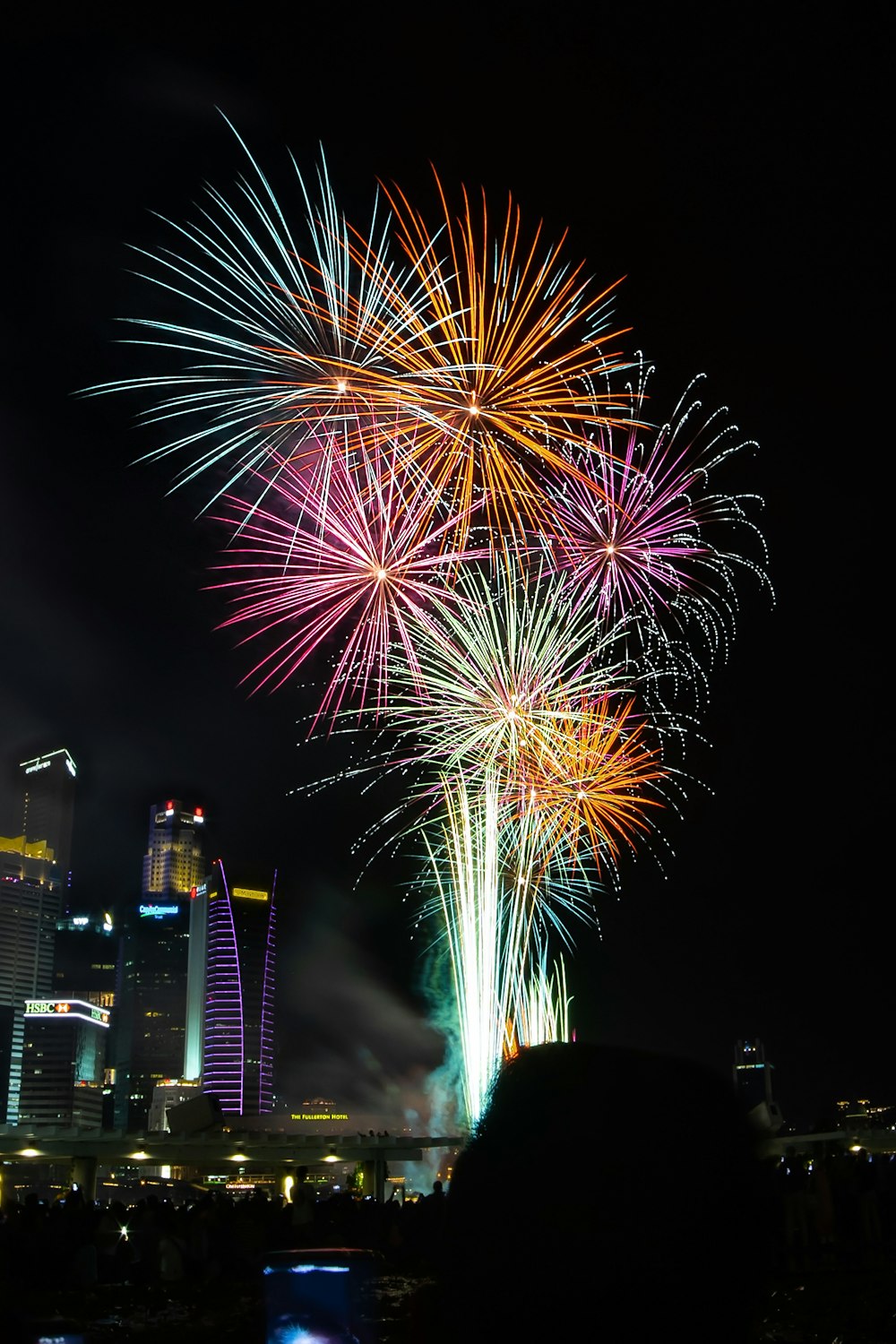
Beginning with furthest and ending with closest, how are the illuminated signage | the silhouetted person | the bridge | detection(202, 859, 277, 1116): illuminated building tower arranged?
the illuminated signage < detection(202, 859, 277, 1116): illuminated building tower < the bridge < the silhouetted person

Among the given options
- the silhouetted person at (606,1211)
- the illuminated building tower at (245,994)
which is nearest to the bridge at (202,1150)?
the silhouetted person at (606,1211)

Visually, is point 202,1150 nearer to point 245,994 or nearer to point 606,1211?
point 606,1211

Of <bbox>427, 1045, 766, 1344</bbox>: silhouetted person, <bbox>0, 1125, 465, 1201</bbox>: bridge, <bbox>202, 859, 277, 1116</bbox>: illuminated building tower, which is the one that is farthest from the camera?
<bbox>202, 859, 277, 1116</bbox>: illuminated building tower

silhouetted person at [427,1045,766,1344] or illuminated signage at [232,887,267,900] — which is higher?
illuminated signage at [232,887,267,900]

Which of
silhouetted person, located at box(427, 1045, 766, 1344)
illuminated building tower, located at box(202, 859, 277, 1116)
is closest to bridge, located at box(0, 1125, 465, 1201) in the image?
silhouetted person, located at box(427, 1045, 766, 1344)

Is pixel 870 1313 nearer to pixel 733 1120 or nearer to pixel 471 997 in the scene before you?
pixel 733 1120

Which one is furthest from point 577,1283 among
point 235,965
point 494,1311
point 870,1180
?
point 235,965

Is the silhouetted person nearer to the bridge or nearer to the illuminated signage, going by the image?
the bridge
